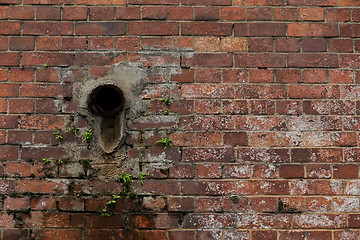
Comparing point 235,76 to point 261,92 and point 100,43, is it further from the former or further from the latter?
point 100,43

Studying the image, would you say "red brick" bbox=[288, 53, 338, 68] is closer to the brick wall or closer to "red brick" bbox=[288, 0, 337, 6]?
the brick wall

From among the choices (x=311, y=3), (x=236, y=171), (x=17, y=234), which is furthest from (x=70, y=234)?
(x=311, y=3)

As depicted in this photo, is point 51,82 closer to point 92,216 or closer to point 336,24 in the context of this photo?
point 92,216

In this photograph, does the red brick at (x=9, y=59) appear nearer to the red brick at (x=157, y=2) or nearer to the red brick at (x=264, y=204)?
the red brick at (x=157, y=2)

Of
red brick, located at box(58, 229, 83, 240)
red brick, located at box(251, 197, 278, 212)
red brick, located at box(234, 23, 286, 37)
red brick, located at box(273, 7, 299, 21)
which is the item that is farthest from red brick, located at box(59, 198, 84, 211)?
red brick, located at box(273, 7, 299, 21)

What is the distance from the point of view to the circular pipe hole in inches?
76.1

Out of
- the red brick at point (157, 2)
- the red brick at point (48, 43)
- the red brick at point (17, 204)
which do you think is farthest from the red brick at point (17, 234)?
the red brick at point (157, 2)

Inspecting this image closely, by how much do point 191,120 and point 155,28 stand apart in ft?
2.17

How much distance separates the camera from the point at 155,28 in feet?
6.55

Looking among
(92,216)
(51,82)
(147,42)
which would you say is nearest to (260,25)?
(147,42)

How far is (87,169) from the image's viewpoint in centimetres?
192

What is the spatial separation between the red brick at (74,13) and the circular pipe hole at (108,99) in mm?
504

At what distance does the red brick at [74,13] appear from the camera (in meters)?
2.00

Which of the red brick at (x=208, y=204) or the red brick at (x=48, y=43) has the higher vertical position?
the red brick at (x=48, y=43)
